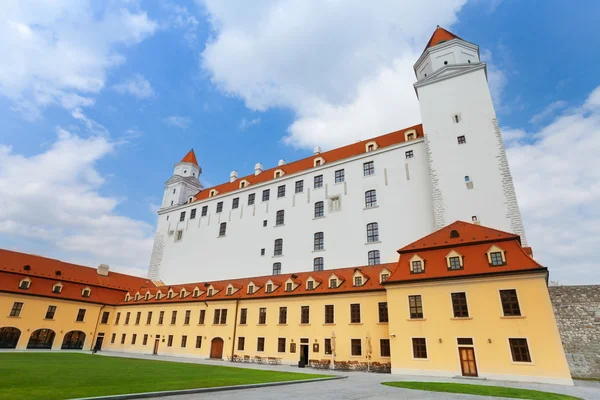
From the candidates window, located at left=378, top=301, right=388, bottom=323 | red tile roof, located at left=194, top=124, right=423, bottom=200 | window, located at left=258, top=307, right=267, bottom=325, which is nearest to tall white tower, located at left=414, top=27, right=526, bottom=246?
red tile roof, located at left=194, top=124, right=423, bottom=200

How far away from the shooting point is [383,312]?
71.5 ft

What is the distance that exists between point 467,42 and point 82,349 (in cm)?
4828

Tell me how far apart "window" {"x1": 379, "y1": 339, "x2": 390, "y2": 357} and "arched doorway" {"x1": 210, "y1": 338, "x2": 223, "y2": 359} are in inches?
548

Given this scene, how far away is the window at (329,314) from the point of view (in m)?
23.6

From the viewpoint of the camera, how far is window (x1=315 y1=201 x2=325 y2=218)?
32969mm

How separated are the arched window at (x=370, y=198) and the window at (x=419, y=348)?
525 inches

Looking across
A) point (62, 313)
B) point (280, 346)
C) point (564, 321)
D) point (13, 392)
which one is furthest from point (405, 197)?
point (62, 313)

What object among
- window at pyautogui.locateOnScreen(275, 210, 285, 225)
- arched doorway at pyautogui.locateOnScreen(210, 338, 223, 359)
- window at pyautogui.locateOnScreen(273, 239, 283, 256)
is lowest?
arched doorway at pyautogui.locateOnScreen(210, 338, 223, 359)

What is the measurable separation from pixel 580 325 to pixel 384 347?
13.4 metres

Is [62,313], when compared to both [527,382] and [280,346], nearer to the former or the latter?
[280,346]

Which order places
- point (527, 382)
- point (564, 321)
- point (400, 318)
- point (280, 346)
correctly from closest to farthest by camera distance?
point (527, 382) → point (400, 318) → point (564, 321) → point (280, 346)

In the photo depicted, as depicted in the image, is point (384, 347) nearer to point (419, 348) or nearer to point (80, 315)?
point (419, 348)

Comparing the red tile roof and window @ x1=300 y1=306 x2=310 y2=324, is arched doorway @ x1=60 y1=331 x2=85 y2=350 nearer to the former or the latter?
the red tile roof

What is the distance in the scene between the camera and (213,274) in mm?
38344
